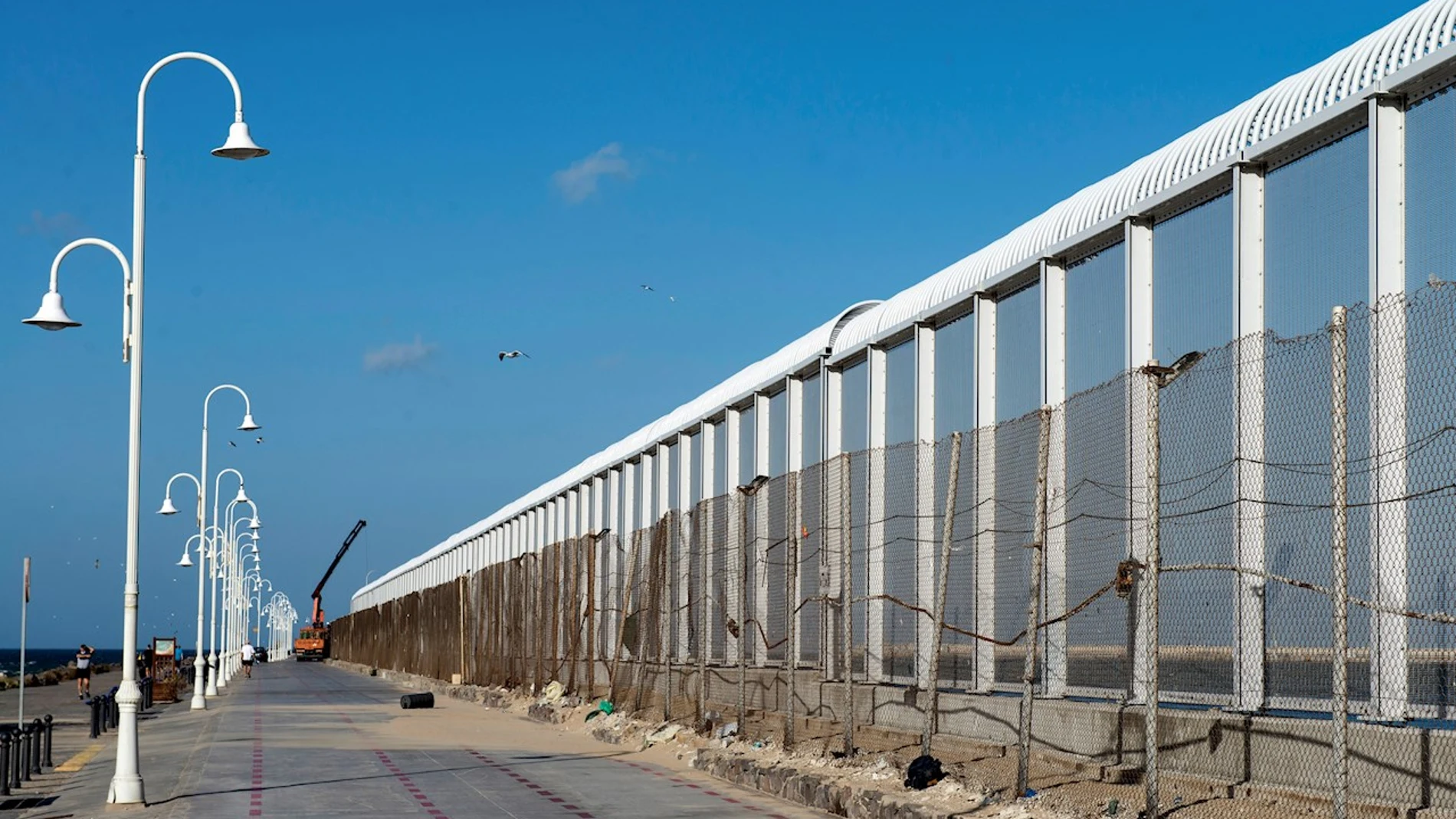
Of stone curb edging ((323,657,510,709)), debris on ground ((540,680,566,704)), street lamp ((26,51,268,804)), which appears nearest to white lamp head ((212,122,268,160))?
street lamp ((26,51,268,804))

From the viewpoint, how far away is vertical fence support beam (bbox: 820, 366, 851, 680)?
21.5m

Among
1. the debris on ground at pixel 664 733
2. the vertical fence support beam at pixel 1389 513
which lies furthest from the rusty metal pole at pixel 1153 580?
the debris on ground at pixel 664 733

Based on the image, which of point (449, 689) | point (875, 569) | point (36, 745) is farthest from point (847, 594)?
point (449, 689)

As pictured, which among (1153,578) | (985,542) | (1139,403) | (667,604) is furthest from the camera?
(667,604)

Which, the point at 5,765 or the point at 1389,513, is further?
the point at 5,765

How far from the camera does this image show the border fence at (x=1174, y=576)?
11477 millimetres

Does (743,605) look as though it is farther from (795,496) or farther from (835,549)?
(835,549)

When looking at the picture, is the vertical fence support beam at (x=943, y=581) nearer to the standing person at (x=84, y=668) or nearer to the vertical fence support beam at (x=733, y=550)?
the vertical fence support beam at (x=733, y=550)

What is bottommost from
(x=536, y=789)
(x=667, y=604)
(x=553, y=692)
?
(x=553, y=692)

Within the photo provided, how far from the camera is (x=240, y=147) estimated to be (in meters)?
20.5

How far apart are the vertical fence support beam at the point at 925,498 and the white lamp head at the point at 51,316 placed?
398 inches

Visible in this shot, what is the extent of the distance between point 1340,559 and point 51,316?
16104mm

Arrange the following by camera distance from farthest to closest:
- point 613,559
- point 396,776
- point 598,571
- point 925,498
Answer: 1. point 613,559
2. point 598,571
3. point 396,776
4. point 925,498

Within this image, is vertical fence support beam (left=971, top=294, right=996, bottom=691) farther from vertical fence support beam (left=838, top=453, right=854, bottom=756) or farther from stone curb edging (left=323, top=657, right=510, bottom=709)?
stone curb edging (left=323, top=657, right=510, bottom=709)
